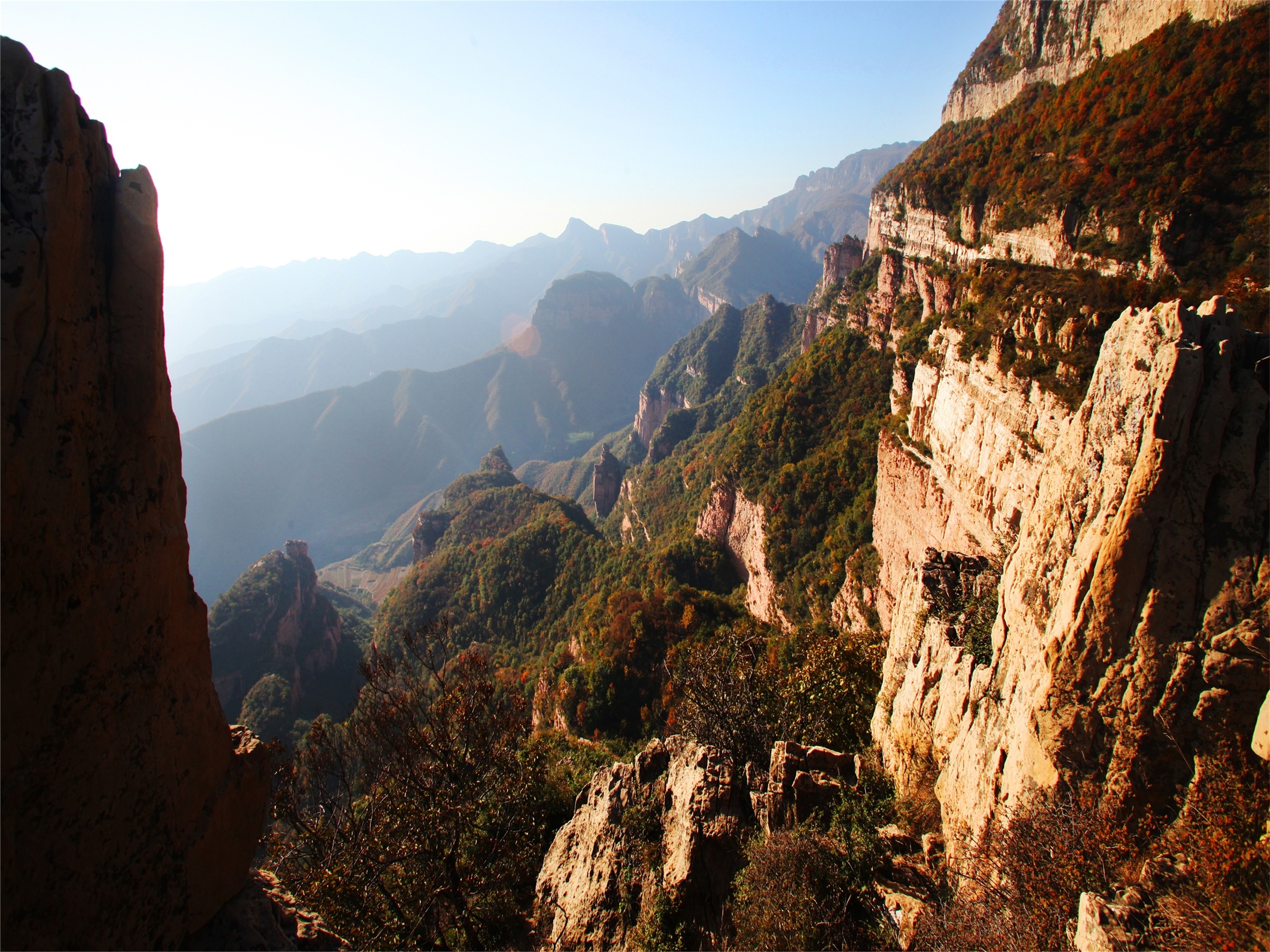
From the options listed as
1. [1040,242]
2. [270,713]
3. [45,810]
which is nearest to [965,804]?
[45,810]

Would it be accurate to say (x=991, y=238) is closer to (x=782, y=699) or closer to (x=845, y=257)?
(x=782, y=699)

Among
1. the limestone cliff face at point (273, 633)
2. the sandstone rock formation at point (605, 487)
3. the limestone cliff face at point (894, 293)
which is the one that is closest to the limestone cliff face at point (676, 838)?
the limestone cliff face at point (894, 293)

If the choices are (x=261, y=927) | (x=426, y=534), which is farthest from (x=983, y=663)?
(x=426, y=534)

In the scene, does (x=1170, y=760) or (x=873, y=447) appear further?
(x=873, y=447)

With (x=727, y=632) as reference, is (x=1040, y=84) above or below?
above

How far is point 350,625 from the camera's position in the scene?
323 feet

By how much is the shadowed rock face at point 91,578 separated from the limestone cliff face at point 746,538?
36479mm

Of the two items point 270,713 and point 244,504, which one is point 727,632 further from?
point 244,504

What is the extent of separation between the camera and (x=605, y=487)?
101 m

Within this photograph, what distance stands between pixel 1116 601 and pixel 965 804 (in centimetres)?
464

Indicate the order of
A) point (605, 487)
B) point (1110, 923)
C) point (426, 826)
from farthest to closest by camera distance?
1. point (605, 487)
2. point (426, 826)
3. point (1110, 923)

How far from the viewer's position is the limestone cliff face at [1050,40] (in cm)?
3306

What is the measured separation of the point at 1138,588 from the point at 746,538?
137ft

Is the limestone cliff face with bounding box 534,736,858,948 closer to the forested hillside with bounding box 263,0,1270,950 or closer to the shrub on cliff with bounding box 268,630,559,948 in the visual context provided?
the forested hillside with bounding box 263,0,1270,950
